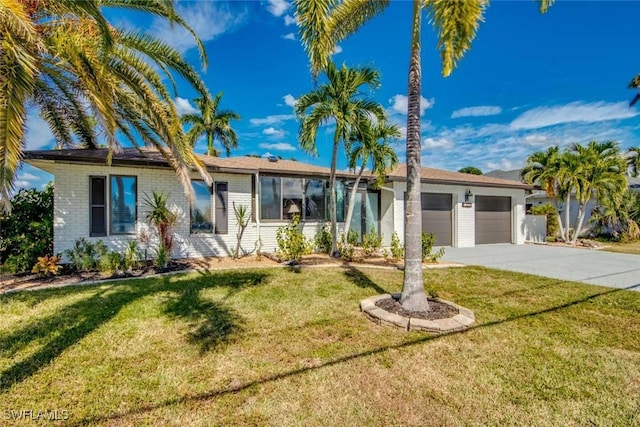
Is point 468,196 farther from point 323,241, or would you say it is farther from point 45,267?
point 45,267

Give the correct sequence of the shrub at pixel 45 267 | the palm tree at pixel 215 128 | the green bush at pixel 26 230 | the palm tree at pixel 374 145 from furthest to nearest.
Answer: the palm tree at pixel 215 128 < the palm tree at pixel 374 145 < the green bush at pixel 26 230 < the shrub at pixel 45 267

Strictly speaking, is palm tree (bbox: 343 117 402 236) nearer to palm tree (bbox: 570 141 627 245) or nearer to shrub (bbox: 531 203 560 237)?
palm tree (bbox: 570 141 627 245)

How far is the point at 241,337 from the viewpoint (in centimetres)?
408

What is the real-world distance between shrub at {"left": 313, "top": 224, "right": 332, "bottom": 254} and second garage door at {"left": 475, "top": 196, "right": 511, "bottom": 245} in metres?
8.08

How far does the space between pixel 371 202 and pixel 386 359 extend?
9855mm

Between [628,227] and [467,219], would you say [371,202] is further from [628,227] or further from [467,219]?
[628,227]

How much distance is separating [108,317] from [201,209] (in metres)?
5.56

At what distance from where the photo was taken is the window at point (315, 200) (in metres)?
11.5

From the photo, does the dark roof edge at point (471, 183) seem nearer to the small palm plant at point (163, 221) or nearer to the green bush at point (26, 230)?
the small palm plant at point (163, 221)

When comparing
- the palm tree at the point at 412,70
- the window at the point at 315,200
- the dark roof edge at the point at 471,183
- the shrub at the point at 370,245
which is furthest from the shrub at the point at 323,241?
the palm tree at the point at 412,70

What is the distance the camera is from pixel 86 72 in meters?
5.00

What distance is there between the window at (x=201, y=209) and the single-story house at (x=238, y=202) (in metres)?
0.03

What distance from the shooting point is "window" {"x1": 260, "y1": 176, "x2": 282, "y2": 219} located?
10719 mm

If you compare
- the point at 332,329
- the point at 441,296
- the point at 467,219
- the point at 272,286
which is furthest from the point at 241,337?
the point at 467,219
